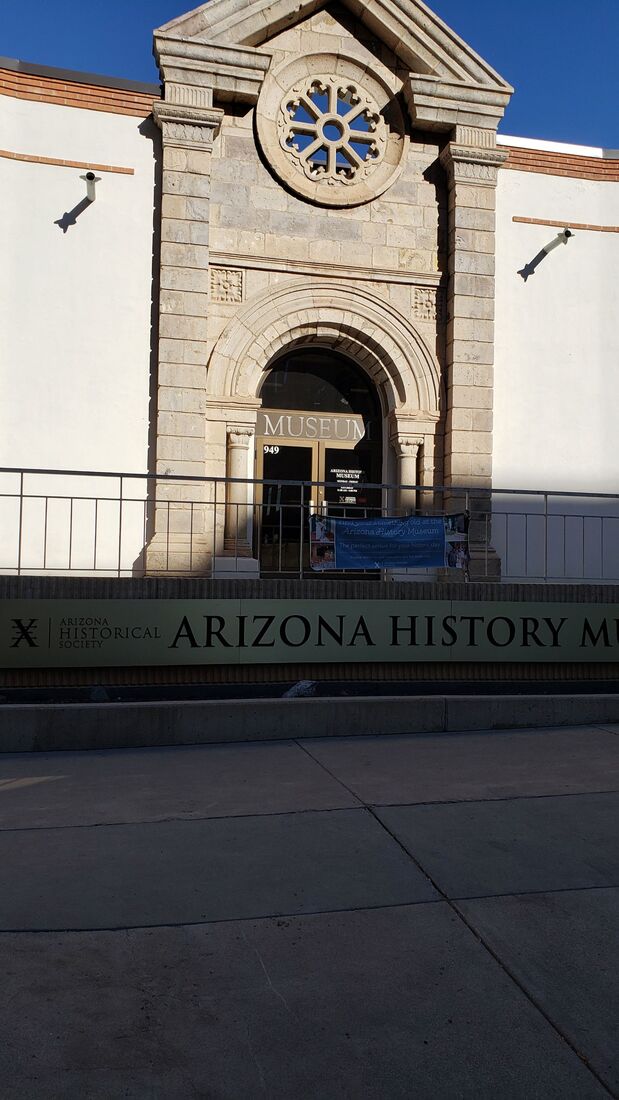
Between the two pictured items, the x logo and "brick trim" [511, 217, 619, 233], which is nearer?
the x logo

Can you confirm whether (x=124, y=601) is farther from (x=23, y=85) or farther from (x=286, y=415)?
(x=23, y=85)

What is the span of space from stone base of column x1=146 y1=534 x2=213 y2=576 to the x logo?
2.99m

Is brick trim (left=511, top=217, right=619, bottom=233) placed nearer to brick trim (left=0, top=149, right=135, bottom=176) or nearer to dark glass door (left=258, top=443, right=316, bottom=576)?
dark glass door (left=258, top=443, right=316, bottom=576)

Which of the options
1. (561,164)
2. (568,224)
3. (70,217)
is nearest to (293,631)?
(70,217)

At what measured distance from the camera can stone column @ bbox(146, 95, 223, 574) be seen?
1112cm

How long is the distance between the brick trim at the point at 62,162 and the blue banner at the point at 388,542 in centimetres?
636

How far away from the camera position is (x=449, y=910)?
11.9 feet

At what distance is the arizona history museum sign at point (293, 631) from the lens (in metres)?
7.40

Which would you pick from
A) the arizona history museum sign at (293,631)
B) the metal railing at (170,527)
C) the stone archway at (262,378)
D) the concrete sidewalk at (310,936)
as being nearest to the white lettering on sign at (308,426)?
the stone archway at (262,378)

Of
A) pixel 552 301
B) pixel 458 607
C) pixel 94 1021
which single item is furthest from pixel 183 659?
pixel 552 301

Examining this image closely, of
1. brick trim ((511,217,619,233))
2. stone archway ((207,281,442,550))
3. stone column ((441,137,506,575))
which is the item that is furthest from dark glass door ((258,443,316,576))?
brick trim ((511,217,619,233))

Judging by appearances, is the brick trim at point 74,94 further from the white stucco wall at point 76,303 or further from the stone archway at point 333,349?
the stone archway at point 333,349

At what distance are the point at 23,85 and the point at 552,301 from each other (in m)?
8.14

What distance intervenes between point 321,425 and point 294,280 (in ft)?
7.00
